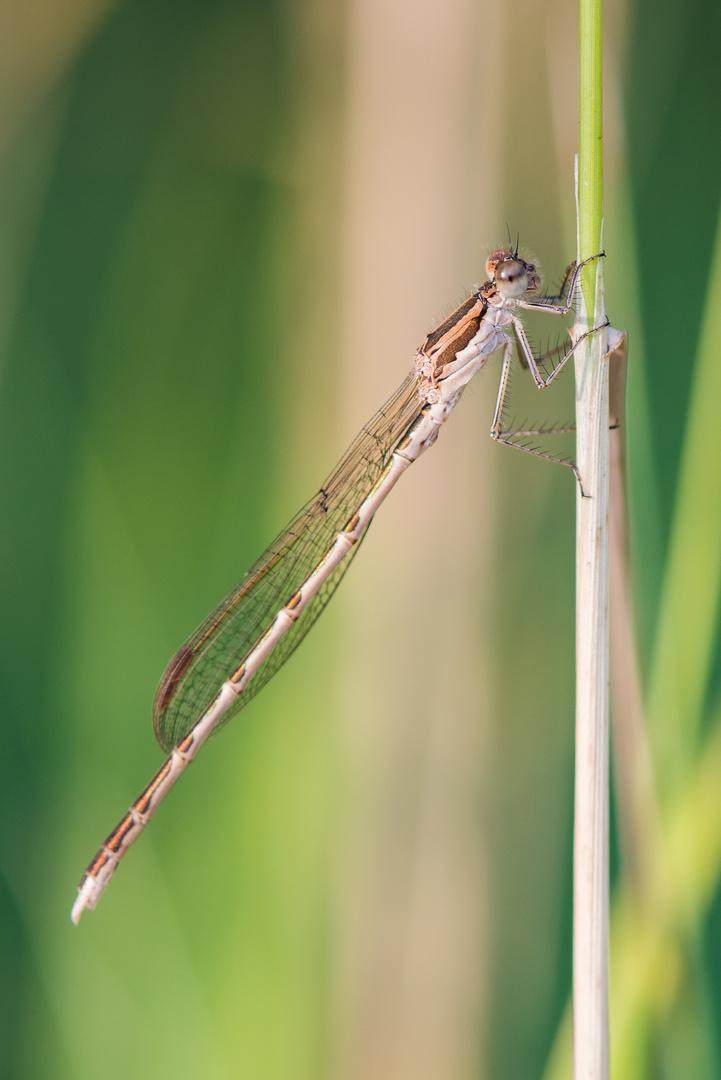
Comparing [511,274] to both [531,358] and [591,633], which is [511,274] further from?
Result: [591,633]

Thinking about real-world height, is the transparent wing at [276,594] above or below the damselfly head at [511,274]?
below

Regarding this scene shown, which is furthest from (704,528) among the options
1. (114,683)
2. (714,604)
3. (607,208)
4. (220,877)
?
(114,683)

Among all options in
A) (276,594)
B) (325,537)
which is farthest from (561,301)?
(276,594)

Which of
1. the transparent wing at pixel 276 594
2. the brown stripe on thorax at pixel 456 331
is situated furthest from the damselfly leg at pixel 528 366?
the transparent wing at pixel 276 594

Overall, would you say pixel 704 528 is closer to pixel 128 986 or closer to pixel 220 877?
pixel 220 877

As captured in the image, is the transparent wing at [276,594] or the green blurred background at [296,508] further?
the transparent wing at [276,594]

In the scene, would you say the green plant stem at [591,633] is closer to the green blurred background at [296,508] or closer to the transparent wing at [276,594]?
the green blurred background at [296,508]
